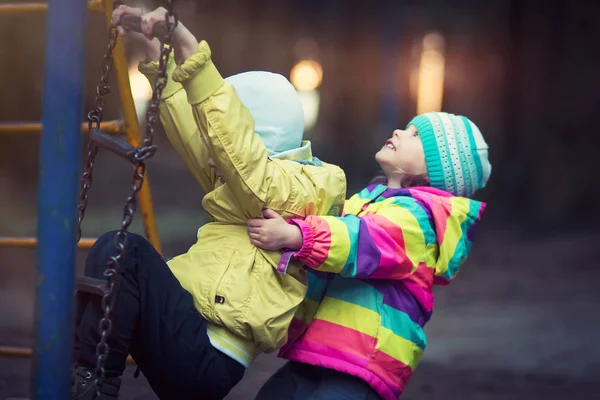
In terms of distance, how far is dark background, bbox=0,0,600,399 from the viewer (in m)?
4.48

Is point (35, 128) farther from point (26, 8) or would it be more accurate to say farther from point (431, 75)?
point (431, 75)

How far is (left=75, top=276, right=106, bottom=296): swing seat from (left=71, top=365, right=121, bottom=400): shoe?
17 centimetres

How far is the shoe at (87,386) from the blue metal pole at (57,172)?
129 mm

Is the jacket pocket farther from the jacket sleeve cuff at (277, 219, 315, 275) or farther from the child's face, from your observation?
the child's face

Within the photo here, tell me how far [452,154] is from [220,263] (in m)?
0.81

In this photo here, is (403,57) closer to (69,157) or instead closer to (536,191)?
(536,191)

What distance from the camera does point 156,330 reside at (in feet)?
6.66

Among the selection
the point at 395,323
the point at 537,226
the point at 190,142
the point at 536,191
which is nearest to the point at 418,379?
the point at 395,323

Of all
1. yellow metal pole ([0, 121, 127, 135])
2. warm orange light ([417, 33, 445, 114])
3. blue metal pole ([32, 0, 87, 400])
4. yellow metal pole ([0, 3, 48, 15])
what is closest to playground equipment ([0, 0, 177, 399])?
blue metal pole ([32, 0, 87, 400])

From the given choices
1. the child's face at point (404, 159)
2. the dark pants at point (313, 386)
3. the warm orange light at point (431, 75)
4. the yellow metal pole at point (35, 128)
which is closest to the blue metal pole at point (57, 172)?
the dark pants at point (313, 386)

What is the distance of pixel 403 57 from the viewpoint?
400 inches

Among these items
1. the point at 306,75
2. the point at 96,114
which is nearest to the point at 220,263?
the point at 96,114

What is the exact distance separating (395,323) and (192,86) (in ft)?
2.86

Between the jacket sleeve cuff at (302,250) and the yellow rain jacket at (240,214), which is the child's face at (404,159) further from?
the jacket sleeve cuff at (302,250)
